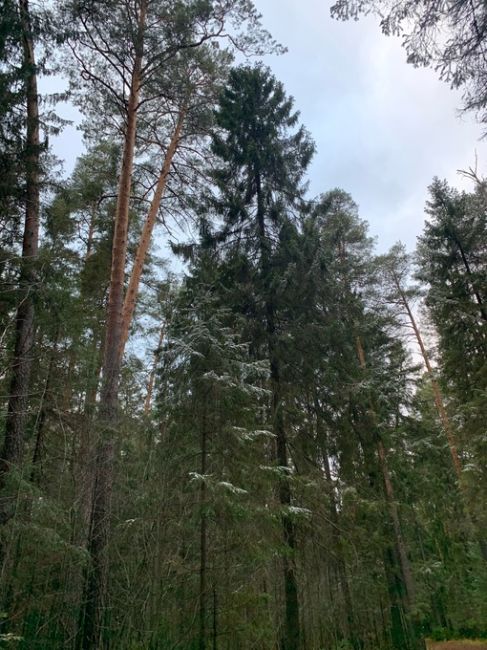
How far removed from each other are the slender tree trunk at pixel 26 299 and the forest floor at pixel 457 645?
1474cm

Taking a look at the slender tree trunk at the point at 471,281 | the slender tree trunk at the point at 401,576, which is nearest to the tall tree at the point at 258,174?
the slender tree trunk at the point at 401,576

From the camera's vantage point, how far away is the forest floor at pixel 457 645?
12829 millimetres

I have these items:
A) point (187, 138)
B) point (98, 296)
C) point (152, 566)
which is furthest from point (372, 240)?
point (152, 566)

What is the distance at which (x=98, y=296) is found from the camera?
36.4ft

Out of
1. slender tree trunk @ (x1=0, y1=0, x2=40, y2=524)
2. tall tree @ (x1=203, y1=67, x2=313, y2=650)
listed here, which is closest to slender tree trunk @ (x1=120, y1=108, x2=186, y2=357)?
tall tree @ (x1=203, y1=67, x2=313, y2=650)

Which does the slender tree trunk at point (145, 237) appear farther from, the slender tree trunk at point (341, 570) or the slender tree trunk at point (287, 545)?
the slender tree trunk at point (341, 570)

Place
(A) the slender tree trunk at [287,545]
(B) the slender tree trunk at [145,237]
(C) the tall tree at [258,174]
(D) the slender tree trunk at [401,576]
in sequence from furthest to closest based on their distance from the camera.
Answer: (D) the slender tree trunk at [401,576]
(C) the tall tree at [258,174]
(B) the slender tree trunk at [145,237]
(A) the slender tree trunk at [287,545]

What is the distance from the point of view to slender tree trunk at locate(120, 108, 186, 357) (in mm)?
8398

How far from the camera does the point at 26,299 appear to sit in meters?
5.95

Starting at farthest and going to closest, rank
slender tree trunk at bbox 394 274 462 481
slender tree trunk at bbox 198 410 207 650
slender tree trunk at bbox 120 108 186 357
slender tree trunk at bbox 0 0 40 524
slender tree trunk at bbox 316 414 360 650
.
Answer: slender tree trunk at bbox 394 274 462 481 → slender tree trunk at bbox 120 108 186 357 → slender tree trunk at bbox 316 414 360 650 → slender tree trunk at bbox 0 0 40 524 → slender tree trunk at bbox 198 410 207 650

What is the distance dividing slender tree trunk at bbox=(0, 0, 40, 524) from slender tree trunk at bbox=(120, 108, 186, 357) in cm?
186

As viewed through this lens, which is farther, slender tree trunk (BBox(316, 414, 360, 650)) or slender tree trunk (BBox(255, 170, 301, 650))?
slender tree trunk (BBox(316, 414, 360, 650))

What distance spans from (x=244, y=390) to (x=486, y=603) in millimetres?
13954

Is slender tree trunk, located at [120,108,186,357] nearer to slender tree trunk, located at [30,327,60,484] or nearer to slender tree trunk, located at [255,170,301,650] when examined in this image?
slender tree trunk, located at [30,327,60,484]
